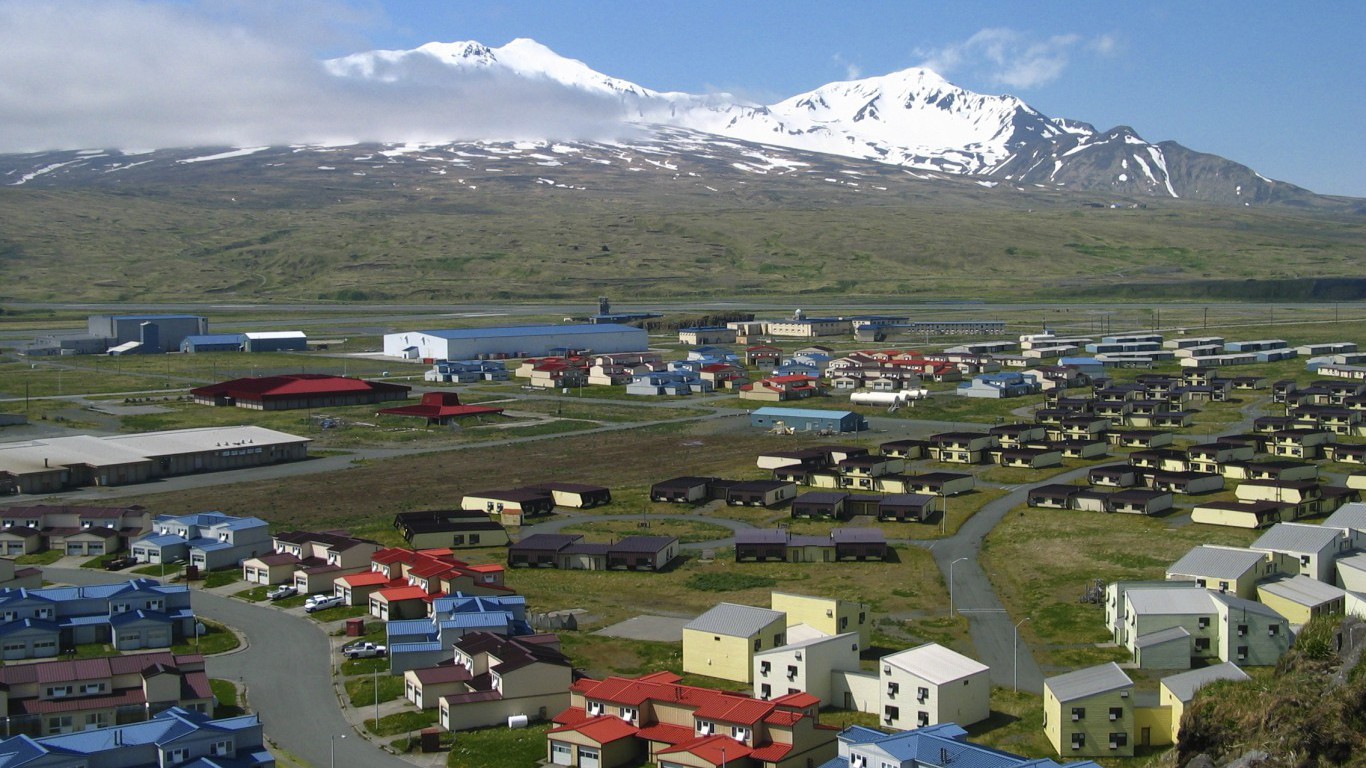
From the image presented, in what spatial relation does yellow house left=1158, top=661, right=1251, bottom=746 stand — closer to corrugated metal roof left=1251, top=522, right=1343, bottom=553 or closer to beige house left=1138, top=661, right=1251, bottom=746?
beige house left=1138, top=661, right=1251, bottom=746

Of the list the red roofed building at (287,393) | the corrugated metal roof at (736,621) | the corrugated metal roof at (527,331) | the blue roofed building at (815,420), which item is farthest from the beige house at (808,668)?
the corrugated metal roof at (527,331)

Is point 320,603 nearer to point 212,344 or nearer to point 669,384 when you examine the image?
point 669,384

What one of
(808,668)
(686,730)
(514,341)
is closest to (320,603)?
(686,730)

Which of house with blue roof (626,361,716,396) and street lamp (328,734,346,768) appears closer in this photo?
street lamp (328,734,346,768)

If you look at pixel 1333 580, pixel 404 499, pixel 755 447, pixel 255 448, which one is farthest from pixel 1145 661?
pixel 255 448

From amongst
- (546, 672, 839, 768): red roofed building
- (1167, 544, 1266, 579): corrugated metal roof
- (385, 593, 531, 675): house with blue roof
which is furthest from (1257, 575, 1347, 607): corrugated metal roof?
(385, 593, 531, 675): house with blue roof

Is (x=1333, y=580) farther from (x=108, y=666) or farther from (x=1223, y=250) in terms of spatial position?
(x=1223, y=250)
